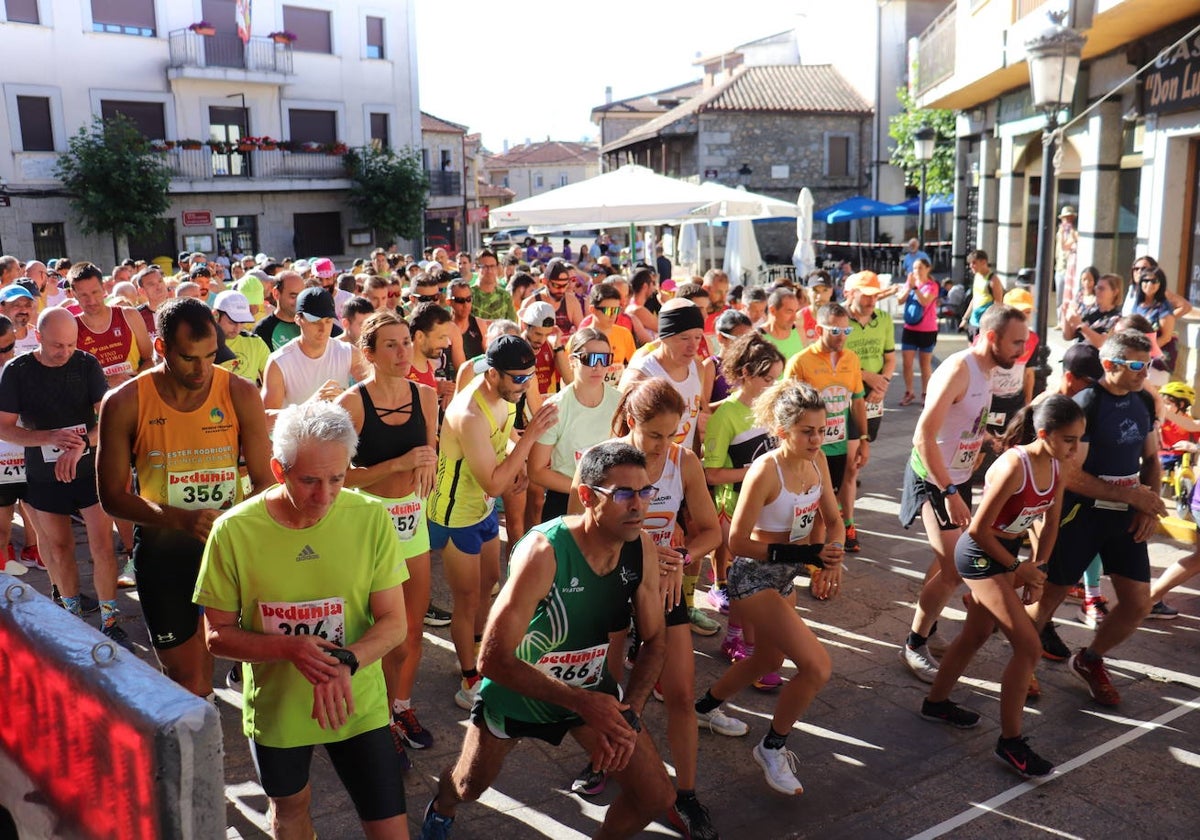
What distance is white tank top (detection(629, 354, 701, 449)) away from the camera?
5.93 m

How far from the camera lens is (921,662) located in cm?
548

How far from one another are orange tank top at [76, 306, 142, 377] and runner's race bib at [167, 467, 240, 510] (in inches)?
132

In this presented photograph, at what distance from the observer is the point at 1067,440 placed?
4.59 meters

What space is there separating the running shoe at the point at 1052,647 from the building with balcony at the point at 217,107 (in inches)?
1217

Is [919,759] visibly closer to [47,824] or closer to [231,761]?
[231,761]

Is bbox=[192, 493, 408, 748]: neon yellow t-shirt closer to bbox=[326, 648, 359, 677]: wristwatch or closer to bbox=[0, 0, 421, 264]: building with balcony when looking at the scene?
bbox=[326, 648, 359, 677]: wristwatch

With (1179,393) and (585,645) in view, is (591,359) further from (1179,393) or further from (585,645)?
(1179,393)

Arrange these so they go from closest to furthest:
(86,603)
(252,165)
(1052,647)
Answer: (1052,647)
(86,603)
(252,165)

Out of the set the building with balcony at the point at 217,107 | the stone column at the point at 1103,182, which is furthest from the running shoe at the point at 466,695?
the building with balcony at the point at 217,107

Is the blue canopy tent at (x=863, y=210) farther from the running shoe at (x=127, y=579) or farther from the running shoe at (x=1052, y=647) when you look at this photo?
the running shoe at (x=127, y=579)

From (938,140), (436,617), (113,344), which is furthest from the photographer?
(938,140)

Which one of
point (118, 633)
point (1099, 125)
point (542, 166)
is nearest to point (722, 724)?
point (118, 633)

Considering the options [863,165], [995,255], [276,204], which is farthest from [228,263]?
[863,165]

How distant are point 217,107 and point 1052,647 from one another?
34333 mm
